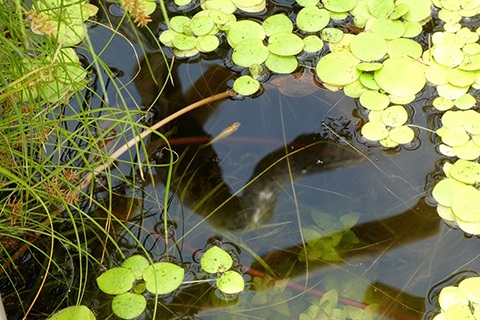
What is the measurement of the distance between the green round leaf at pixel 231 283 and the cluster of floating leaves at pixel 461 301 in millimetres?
447

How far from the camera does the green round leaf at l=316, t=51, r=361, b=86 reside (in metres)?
1.90

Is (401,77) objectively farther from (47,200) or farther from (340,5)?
(47,200)

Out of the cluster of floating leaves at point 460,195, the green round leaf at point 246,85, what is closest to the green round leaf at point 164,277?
the green round leaf at point 246,85

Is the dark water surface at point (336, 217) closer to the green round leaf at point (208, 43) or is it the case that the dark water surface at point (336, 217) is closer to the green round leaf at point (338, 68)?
the green round leaf at point (338, 68)

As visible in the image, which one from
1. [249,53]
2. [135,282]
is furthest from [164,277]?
[249,53]

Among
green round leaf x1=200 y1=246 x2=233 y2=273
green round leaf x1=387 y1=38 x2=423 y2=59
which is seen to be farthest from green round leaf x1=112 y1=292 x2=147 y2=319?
green round leaf x1=387 y1=38 x2=423 y2=59

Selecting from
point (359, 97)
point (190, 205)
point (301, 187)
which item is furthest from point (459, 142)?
point (190, 205)

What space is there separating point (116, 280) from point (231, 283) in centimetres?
27

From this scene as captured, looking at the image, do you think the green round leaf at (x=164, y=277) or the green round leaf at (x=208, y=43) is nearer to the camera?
the green round leaf at (x=164, y=277)

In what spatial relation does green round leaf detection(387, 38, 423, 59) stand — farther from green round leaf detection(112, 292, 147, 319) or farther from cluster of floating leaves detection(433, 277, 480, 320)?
green round leaf detection(112, 292, 147, 319)

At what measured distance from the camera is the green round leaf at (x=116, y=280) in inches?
61.9

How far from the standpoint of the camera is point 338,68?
1.92 m

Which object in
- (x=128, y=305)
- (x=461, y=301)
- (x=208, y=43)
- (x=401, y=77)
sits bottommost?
(x=461, y=301)

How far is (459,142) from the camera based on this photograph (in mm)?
1766
